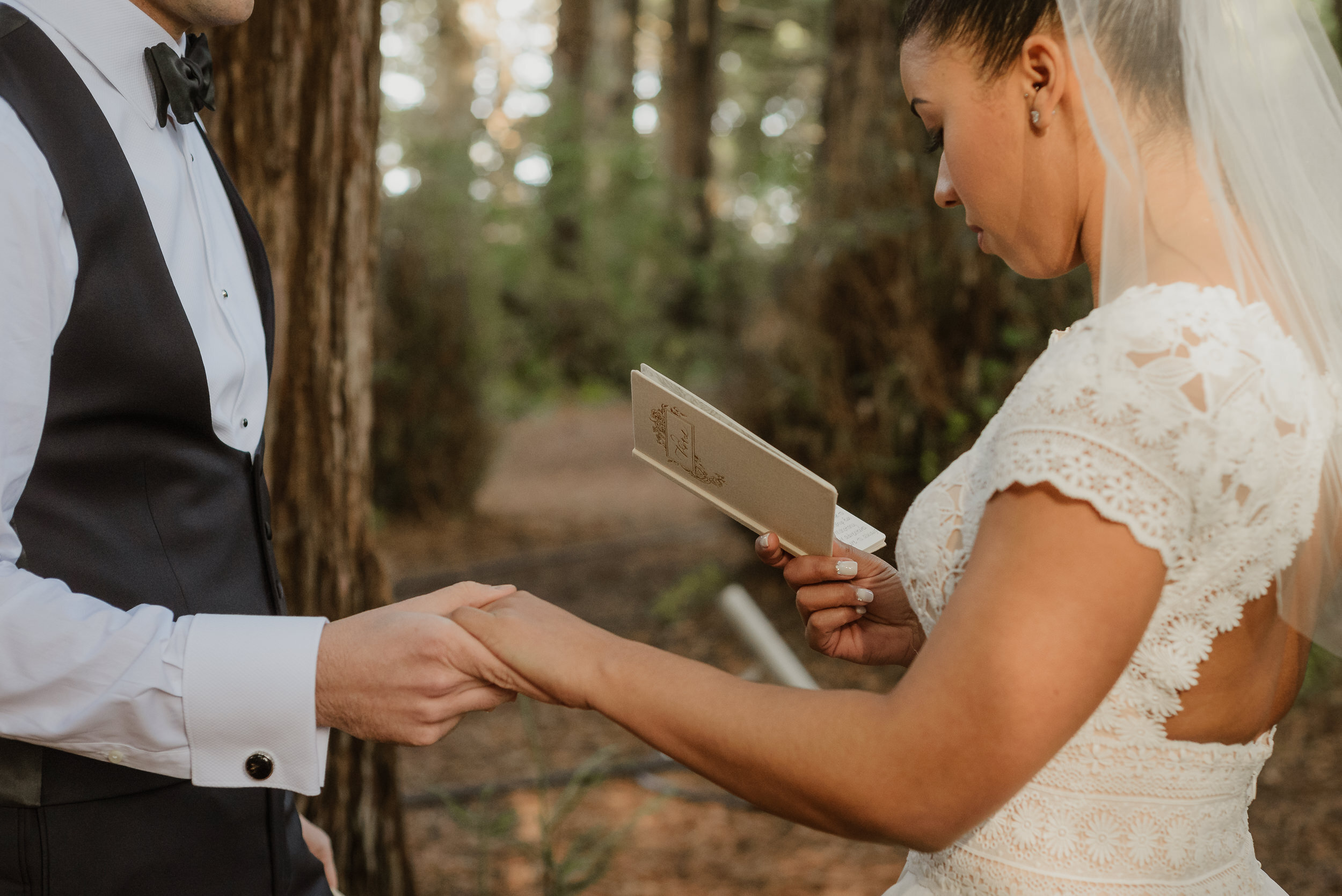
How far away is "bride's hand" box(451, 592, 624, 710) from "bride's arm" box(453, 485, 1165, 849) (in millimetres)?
40

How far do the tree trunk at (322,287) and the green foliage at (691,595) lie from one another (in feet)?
12.5

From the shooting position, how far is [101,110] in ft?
4.78

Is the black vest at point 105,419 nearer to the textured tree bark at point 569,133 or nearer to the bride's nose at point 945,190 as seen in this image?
the bride's nose at point 945,190

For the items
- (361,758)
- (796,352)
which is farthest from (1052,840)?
(796,352)

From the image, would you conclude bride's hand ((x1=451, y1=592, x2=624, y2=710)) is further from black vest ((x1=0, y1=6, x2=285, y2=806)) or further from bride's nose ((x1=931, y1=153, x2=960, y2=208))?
bride's nose ((x1=931, y1=153, x2=960, y2=208))

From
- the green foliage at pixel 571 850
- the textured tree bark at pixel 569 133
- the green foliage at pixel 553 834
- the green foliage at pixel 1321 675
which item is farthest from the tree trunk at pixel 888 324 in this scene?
the textured tree bark at pixel 569 133

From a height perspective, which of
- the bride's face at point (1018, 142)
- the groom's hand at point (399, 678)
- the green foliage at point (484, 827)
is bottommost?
the green foliage at point (484, 827)

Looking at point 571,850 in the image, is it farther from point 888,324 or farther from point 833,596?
point 888,324

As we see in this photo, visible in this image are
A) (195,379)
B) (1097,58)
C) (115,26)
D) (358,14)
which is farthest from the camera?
(358,14)

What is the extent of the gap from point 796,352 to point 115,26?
15.2ft

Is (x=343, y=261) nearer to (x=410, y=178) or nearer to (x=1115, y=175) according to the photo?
(x=1115, y=175)

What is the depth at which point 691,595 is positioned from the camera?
671cm

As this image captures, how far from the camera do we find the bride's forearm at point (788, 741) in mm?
1148

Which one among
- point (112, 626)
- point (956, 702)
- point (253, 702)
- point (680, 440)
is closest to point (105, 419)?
point (112, 626)
